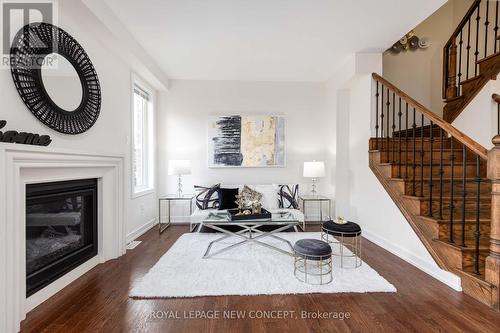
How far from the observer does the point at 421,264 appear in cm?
258

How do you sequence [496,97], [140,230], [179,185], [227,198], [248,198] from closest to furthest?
[496,97]
[248,198]
[140,230]
[227,198]
[179,185]

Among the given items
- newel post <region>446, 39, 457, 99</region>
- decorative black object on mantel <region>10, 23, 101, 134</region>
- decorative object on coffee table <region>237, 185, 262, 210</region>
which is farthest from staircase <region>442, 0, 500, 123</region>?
decorative black object on mantel <region>10, 23, 101, 134</region>

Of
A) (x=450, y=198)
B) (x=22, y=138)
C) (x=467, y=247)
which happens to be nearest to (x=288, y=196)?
(x=450, y=198)

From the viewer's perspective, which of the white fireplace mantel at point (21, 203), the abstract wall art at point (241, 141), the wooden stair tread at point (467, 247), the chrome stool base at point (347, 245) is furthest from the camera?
the abstract wall art at point (241, 141)

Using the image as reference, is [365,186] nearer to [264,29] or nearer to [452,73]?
[452,73]

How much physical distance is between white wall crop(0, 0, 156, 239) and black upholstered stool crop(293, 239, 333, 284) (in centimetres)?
234

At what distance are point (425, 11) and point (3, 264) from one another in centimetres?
430

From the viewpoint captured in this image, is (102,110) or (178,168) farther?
(178,168)

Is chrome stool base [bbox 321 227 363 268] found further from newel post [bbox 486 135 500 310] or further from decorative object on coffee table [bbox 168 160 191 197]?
decorative object on coffee table [bbox 168 160 191 197]

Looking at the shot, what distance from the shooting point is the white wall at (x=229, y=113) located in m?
4.66

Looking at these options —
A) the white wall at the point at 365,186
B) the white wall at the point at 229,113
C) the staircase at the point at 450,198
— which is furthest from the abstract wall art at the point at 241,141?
the staircase at the point at 450,198

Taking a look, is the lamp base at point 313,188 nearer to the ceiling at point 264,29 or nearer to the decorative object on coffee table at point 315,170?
the decorative object on coffee table at point 315,170

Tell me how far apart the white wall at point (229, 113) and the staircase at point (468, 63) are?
184 cm

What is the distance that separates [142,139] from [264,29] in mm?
2759
